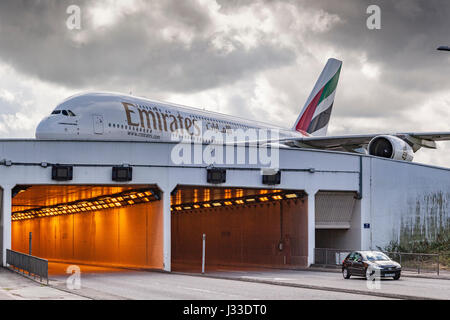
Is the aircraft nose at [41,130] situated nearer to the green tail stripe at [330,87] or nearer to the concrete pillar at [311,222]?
the concrete pillar at [311,222]

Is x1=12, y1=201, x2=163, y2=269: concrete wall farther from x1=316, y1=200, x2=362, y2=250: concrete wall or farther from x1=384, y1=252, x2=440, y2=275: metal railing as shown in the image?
x1=384, y1=252, x2=440, y2=275: metal railing

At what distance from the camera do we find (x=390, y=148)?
1826 inches

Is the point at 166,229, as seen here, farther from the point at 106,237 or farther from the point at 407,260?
the point at 106,237

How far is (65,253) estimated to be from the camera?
2483 inches

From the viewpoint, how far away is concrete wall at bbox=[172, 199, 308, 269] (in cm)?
4334

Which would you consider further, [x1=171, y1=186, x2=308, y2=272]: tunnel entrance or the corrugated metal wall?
[x1=171, y1=186, x2=308, y2=272]: tunnel entrance

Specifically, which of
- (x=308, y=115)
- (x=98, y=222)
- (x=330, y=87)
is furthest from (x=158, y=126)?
(x=330, y=87)

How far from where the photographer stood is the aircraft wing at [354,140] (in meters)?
48.6

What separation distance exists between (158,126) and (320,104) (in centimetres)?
2747

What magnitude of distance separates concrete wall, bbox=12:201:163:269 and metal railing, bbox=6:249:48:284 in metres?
7.81

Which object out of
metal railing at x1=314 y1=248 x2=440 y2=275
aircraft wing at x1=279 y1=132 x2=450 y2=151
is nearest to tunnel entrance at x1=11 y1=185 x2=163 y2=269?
metal railing at x1=314 y1=248 x2=440 y2=275

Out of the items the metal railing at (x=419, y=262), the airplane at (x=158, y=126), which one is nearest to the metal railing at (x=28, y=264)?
the airplane at (x=158, y=126)
